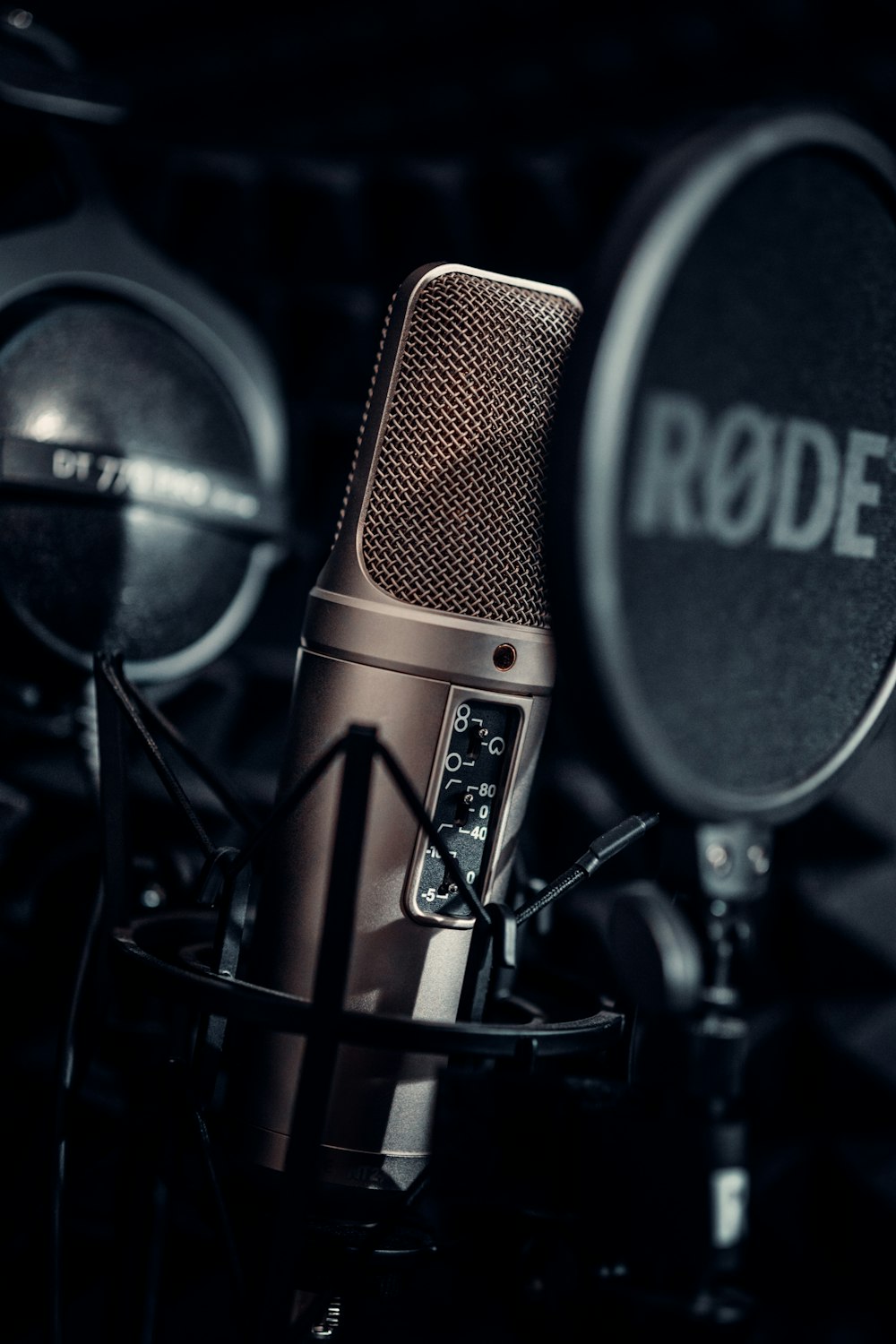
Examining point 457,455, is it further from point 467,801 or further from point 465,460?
point 467,801

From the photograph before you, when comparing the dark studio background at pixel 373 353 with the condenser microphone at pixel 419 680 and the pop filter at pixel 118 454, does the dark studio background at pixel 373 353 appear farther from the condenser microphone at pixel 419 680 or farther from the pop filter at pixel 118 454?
the condenser microphone at pixel 419 680

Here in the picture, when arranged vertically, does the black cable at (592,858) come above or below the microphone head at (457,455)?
below

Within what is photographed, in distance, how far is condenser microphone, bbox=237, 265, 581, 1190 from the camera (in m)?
0.51

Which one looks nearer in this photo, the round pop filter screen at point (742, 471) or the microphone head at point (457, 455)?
the round pop filter screen at point (742, 471)

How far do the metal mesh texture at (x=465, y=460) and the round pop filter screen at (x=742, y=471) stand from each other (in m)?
0.12

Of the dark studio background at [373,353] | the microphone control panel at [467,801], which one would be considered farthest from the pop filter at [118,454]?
the microphone control panel at [467,801]

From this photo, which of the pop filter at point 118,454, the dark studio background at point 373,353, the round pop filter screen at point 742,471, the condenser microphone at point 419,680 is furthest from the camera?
the dark studio background at point 373,353

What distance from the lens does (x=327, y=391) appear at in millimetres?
1471

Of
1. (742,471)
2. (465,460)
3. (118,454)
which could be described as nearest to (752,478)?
(742,471)

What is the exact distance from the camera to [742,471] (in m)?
0.41

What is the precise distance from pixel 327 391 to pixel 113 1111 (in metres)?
0.86

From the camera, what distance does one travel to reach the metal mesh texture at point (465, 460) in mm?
527

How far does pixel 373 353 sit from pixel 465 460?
0.93 m

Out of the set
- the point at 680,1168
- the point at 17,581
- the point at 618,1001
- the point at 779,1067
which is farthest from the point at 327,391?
the point at 680,1168
